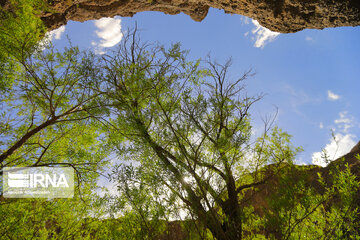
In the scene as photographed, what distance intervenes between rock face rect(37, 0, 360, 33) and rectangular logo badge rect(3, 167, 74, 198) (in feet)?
15.4

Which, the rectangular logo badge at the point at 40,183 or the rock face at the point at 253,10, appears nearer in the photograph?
the rock face at the point at 253,10

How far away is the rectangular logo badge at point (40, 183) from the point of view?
5.13 m

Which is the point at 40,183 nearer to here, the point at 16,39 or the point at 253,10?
the point at 16,39

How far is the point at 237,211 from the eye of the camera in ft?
15.5

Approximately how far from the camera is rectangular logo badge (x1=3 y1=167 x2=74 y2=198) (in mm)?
5133

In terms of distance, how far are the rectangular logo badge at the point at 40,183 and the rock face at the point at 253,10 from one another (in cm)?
468

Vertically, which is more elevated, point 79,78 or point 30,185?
point 79,78

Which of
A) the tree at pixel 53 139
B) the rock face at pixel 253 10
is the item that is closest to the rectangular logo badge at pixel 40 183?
the tree at pixel 53 139

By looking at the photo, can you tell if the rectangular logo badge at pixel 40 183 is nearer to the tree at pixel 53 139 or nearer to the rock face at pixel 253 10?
the tree at pixel 53 139

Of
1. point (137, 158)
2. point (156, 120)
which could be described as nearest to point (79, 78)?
point (156, 120)

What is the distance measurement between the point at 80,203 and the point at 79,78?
14.8 ft

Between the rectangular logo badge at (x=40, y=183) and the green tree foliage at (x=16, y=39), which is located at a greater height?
the green tree foliage at (x=16, y=39)

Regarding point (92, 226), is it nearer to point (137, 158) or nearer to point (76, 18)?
point (137, 158)

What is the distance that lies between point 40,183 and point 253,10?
28.8 feet
